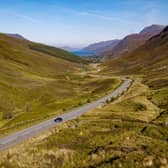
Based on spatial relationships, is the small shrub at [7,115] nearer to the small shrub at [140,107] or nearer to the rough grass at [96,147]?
the small shrub at [140,107]

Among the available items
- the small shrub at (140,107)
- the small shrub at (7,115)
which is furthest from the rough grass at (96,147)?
the small shrub at (7,115)

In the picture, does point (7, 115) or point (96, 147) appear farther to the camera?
point (7, 115)

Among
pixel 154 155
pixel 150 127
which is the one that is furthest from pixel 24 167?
pixel 150 127

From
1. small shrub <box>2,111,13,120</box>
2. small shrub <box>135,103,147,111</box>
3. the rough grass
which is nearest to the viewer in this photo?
the rough grass

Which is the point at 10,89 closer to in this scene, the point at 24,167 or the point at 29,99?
the point at 29,99

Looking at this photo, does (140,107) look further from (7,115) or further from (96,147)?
(7,115)

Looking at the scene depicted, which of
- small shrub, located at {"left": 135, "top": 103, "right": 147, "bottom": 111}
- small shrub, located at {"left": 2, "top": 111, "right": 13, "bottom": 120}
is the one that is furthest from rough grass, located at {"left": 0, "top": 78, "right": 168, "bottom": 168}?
small shrub, located at {"left": 2, "top": 111, "right": 13, "bottom": 120}

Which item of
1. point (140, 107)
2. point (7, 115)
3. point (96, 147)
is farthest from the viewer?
point (7, 115)

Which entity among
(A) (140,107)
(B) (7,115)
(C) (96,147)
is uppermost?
(C) (96,147)

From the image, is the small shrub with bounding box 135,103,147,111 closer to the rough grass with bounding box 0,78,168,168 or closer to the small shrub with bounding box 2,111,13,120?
the rough grass with bounding box 0,78,168,168

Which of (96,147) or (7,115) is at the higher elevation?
(96,147)

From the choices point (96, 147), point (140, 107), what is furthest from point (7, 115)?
point (96, 147)
